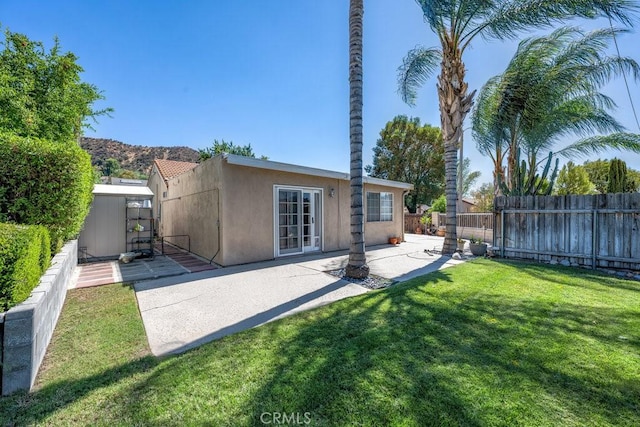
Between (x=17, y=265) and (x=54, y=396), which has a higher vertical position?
(x=17, y=265)

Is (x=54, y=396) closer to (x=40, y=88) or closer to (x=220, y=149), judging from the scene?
(x=40, y=88)

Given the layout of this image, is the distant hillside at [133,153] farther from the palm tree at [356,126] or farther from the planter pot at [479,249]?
the planter pot at [479,249]

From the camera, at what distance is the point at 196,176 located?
925 centimetres

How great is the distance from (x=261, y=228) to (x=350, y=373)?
6078mm

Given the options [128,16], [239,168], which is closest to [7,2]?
[128,16]

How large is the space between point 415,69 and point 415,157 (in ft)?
52.9

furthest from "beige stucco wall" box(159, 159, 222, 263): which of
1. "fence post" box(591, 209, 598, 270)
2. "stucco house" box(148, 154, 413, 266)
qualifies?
"fence post" box(591, 209, 598, 270)

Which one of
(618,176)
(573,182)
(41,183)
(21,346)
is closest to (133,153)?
(41,183)

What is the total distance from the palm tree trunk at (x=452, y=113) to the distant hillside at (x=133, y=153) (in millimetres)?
36939

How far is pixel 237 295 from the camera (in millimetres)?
5062

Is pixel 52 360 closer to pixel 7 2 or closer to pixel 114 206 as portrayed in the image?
pixel 114 206

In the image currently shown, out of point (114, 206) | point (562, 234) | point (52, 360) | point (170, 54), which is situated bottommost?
point (52, 360)

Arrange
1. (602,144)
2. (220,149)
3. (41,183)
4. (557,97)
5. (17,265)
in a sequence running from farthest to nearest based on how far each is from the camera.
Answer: (220,149), (602,144), (557,97), (41,183), (17,265)

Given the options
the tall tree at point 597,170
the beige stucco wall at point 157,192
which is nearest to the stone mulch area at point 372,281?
the beige stucco wall at point 157,192
